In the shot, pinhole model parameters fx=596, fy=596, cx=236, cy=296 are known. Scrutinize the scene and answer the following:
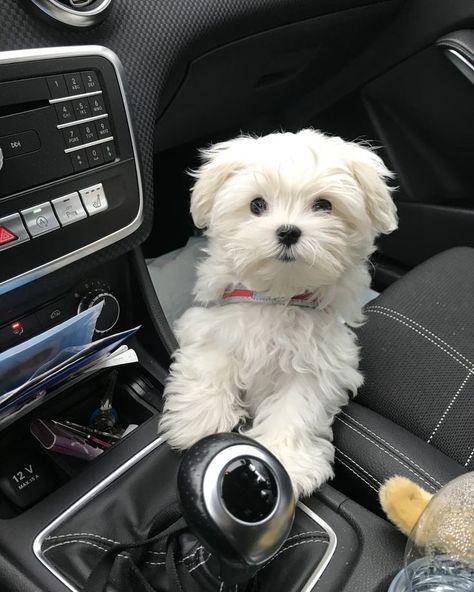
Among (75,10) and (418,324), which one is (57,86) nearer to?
(75,10)

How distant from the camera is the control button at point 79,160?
0.89m

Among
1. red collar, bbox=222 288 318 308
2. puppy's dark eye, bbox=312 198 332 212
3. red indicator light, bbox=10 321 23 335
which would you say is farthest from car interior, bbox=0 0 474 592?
puppy's dark eye, bbox=312 198 332 212

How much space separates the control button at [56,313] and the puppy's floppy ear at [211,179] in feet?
0.87

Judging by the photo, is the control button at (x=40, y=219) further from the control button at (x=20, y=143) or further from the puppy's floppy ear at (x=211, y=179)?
the puppy's floppy ear at (x=211, y=179)

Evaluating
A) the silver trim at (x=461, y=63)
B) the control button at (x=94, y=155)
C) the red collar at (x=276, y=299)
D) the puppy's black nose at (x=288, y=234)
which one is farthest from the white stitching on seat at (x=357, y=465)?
the silver trim at (x=461, y=63)

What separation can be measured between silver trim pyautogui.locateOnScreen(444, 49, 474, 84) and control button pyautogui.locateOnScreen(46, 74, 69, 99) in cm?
116

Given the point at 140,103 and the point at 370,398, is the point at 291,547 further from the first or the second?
the point at 140,103

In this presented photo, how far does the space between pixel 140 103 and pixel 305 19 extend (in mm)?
546

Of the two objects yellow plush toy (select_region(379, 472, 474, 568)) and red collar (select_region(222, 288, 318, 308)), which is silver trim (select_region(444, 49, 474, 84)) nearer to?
red collar (select_region(222, 288, 318, 308))

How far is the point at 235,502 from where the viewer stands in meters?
0.57

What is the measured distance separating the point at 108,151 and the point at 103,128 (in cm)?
4

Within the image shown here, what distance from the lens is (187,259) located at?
188 cm

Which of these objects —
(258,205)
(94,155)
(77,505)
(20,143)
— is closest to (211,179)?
(258,205)

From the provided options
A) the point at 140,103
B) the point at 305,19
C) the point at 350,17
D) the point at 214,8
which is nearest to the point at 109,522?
the point at 140,103
